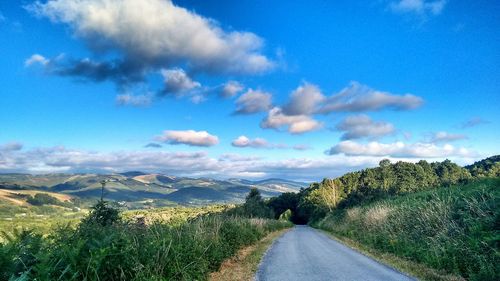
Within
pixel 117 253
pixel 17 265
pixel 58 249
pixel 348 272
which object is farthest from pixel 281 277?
pixel 17 265

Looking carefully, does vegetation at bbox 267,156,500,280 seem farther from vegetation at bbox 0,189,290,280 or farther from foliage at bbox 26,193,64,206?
foliage at bbox 26,193,64,206

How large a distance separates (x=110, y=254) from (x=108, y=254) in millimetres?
81

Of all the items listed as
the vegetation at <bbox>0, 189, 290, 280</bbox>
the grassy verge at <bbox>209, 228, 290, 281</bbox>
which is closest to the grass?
the vegetation at <bbox>0, 189, 290, 280</bbox>

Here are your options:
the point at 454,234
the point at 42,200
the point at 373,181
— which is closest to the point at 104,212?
the point at 454,234

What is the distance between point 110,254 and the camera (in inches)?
295

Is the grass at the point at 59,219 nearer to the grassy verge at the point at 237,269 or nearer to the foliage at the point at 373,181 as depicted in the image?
the grassy verge at the point at 237,269

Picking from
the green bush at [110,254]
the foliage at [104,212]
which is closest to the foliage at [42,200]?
the foliage at [104,212]

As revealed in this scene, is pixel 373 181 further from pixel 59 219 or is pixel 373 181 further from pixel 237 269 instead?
pixel 59 219

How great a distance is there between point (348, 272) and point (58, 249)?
9252 millimetres

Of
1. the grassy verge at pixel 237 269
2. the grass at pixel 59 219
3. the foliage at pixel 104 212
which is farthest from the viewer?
the foliage at pixel 104 212

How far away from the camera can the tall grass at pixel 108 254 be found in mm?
5875

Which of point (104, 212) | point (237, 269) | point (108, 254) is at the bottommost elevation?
point (237, 269)

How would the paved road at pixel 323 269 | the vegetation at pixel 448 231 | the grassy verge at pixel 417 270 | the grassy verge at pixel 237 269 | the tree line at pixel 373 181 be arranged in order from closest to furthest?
the grassy verge at pixel 417 270 < the paved road at pixel 323 269 < the vegetation at pixel 448 231 < the grassy verge at pixel 237 269 < the tree line at pixel 373 181

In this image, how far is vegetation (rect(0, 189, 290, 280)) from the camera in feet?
19.4
